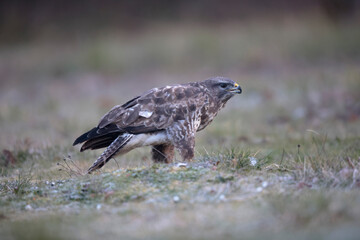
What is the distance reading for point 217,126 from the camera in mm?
11219

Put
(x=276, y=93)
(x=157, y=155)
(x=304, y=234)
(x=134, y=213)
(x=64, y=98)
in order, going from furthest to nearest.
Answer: (x=64, y=98)
(x=276, y=93)
(x=157, y=155)
(x=134, y=213)
(x=304, y=234)

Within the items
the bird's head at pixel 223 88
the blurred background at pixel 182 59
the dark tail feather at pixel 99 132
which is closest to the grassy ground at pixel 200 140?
the blurred background at pixel 182 59

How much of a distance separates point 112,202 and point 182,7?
1789cm

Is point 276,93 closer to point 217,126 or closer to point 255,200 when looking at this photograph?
point 217,126

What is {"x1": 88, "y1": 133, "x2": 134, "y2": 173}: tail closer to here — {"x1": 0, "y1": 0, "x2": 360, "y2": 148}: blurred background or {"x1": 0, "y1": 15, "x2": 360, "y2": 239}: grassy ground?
{"x1": 0, "y1": 15, "x2": 360, "y2": 239}: grassy ground

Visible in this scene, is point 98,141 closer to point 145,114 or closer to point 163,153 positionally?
point 145,114

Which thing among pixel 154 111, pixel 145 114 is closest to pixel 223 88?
pixel 154 111

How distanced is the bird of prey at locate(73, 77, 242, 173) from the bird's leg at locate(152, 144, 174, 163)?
17 millimetres

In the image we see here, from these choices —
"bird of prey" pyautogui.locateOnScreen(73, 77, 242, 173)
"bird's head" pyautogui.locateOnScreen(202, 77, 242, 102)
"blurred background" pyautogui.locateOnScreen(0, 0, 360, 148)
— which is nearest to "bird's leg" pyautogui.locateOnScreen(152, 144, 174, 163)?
"bird of prey" pyautogui.locateOnScreen(73, 77, 242, 173)

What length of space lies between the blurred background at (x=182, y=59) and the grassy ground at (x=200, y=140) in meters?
0.07

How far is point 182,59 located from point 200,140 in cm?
935

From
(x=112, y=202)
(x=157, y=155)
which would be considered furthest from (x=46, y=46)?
(x=112, y=202)

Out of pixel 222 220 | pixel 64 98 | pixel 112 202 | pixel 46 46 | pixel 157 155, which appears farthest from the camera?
pixel 46 46

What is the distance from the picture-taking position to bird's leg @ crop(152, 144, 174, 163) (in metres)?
7.72
